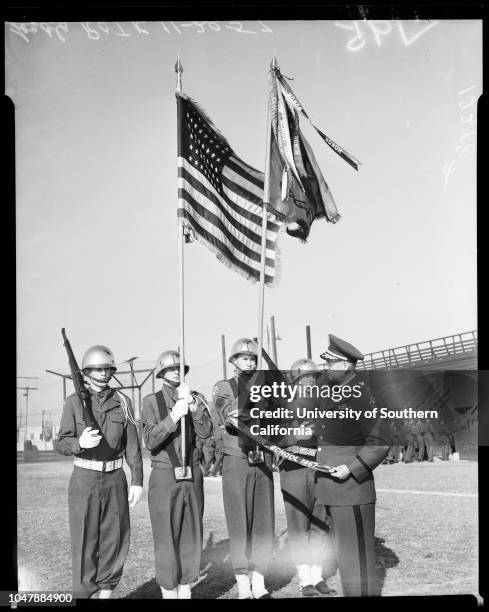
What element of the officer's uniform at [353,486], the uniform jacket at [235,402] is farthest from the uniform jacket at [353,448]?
the uniform jacket at [235,402]

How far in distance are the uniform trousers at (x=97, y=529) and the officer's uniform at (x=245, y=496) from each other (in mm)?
704

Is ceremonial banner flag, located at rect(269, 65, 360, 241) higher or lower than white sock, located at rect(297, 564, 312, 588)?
higher

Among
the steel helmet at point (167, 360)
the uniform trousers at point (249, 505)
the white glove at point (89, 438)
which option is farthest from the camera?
the uniform trousers at point (249, 505)

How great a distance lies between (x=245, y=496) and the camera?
5492 mm

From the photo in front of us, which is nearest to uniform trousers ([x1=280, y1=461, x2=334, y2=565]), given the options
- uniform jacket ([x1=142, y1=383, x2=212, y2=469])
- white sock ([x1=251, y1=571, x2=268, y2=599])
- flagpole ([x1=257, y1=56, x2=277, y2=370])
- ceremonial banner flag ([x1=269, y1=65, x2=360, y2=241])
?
white sock ([x1=251, y1=571, x2=268, y2=599])

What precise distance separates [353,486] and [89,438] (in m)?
1.69

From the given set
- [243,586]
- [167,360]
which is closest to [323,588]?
[243,586]

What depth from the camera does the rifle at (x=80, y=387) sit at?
5094mm

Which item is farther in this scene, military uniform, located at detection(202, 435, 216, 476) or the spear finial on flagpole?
military uniform, located at detection(202, 435, 216, 476)

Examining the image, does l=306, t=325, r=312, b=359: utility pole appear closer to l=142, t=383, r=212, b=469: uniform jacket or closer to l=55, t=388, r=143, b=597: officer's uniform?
l=142, t=383, r=212, b=469: uniform jacket

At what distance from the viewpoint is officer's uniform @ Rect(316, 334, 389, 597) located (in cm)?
500

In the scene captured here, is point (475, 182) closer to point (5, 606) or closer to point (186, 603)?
point (186, 603)

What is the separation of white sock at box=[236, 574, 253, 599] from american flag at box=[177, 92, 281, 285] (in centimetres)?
191

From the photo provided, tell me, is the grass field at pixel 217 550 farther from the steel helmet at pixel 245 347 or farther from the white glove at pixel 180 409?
the steel helmet at pixel 245 347
